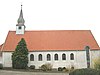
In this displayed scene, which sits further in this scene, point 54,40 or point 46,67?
point 54,40

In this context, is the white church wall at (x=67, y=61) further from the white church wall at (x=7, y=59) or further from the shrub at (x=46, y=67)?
the white church wall at (x=7, y=59)

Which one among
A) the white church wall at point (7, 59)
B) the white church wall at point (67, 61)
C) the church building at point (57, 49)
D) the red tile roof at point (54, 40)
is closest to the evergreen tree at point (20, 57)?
the white church wall at point (7, 59)

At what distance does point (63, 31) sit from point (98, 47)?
1052cm

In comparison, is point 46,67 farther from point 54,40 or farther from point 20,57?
point 54,40

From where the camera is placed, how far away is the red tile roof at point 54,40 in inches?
2504

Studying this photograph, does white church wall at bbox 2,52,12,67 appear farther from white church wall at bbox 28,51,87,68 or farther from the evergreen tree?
white church wall at bbox 28,51,87,68

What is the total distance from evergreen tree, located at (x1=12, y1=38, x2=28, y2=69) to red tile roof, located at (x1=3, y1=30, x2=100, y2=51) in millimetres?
4368

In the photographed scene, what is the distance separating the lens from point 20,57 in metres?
57.9

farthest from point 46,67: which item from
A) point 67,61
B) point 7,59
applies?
point 7,59

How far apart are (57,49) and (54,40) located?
3.33 meters

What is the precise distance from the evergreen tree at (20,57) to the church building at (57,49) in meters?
3.71

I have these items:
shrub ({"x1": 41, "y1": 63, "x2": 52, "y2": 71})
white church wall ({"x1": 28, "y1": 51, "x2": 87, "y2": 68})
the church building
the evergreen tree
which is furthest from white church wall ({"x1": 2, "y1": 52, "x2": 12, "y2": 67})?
shrub ({"x1": 41, "y1": 63, "x2": 52, "y2": 71})

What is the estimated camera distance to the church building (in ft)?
205

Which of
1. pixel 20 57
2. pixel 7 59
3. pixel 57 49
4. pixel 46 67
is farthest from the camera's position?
pixel 57 49
